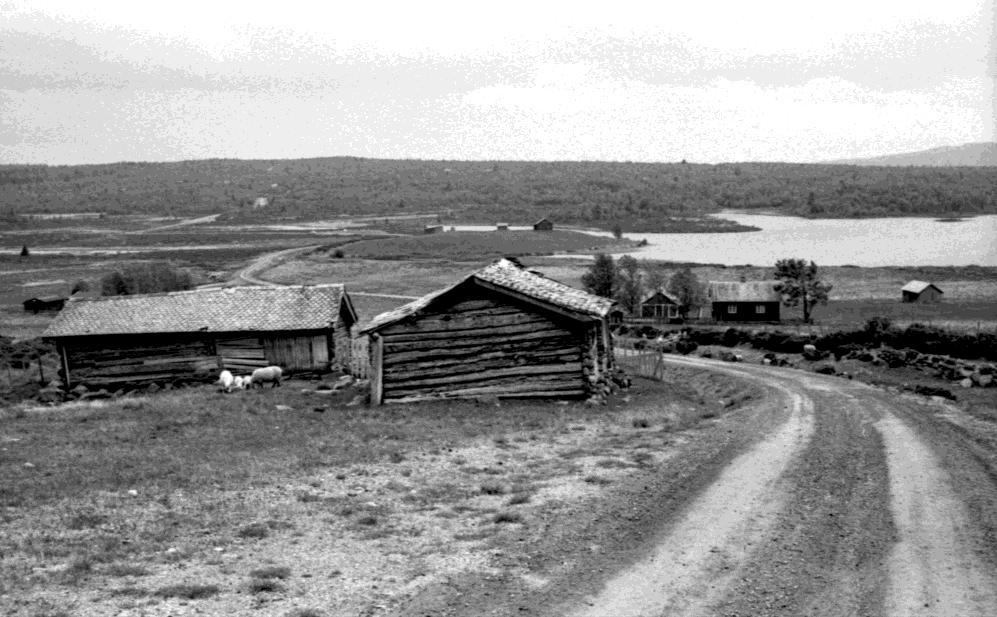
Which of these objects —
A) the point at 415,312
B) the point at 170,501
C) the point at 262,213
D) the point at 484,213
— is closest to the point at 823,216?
the point at 484,213

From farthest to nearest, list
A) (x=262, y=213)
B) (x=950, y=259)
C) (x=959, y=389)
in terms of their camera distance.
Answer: (x=262, y=213) → (x=950, y=259) → (x=959, y=389)

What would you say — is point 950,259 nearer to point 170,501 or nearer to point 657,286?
point 657,286

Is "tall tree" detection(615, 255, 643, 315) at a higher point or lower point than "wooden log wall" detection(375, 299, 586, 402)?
lower

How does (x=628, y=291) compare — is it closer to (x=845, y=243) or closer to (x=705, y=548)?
(x=705, y=548)

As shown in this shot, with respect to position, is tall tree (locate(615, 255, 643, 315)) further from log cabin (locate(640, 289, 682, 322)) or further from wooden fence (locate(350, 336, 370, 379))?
wooden fence (locate(350, 336, 370, 379))

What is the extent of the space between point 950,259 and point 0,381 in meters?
96.2

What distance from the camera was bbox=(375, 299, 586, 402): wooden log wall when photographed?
2453 centimetres

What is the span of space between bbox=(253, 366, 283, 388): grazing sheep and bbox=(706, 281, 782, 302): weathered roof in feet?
142

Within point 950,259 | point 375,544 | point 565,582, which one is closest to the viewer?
point 565,582

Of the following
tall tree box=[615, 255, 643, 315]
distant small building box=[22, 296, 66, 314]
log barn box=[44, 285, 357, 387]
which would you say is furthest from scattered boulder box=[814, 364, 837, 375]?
distant small building box=[22, 296, 66, 314]

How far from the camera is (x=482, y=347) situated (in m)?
24.7

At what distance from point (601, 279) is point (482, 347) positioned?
43633 mm

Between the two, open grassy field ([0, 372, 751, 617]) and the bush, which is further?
the bush

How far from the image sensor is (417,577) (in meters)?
A: 11.0
